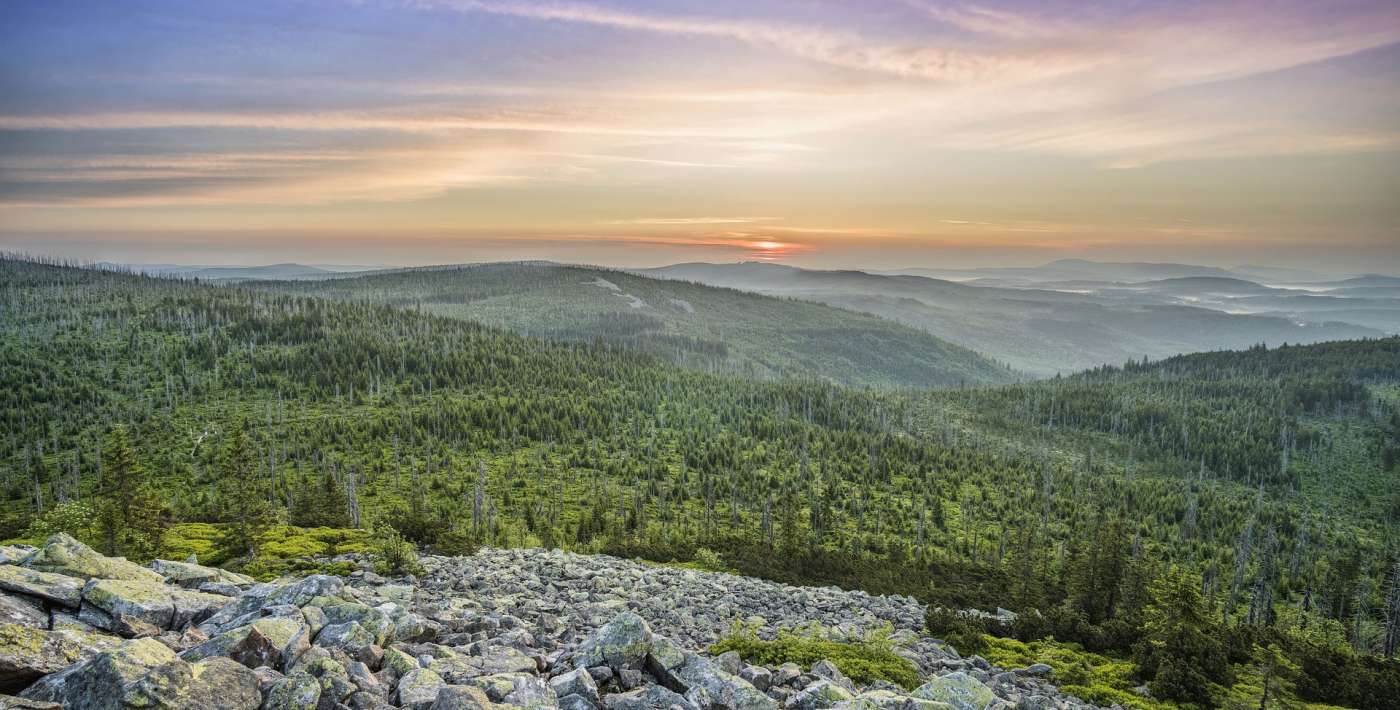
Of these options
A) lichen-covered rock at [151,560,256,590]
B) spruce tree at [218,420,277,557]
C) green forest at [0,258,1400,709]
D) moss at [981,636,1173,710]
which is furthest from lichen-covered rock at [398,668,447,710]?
spruce tree at [218,420,277,557]

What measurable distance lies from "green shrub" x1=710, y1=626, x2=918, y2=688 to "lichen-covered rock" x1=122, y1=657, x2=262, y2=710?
17742mm

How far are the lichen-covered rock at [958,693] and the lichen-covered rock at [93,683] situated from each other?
21.5 meters

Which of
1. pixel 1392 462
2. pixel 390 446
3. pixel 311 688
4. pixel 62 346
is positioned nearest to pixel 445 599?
pixel 311 688

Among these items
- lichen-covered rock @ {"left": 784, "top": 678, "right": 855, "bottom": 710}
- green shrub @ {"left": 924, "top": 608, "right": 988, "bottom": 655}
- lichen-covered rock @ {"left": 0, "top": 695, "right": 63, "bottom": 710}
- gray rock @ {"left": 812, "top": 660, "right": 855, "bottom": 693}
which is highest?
lichen-covered rock @ {"left": 0, "top": 695, "right": 63, "bottom": 710}

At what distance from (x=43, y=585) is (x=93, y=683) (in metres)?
8.37

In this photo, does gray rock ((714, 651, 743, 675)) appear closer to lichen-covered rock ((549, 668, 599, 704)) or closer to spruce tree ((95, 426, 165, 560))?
lichen-covered rock ((549, 668, 599, 704))

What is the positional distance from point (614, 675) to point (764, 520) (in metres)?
75.6

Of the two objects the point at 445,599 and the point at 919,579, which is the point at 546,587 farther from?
the point at 919,579

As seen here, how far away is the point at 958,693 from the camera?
20484 millimetres

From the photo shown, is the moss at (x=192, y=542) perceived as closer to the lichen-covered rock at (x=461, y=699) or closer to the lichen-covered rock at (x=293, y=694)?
the lichen-covered rock at (x=293, y=694)

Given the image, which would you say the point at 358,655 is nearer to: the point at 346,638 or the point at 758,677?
the point at 346,638

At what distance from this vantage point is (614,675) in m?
19.7

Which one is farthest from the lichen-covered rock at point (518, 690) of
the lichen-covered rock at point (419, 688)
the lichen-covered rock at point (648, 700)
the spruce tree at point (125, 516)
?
the spruce tree at point (125, 516)

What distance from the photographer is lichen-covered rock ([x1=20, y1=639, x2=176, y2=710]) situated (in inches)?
493
